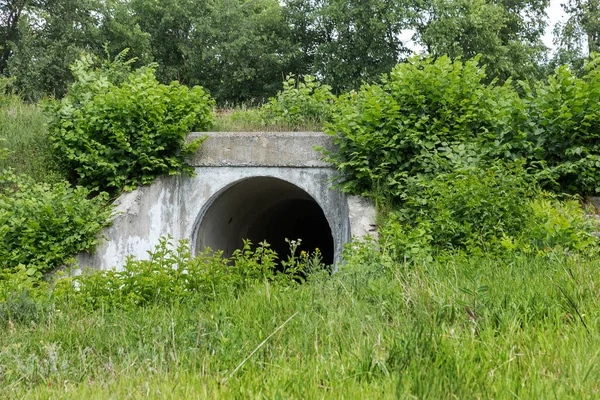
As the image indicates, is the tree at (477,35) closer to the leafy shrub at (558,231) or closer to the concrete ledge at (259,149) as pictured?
the concrete ledge at (259,149)

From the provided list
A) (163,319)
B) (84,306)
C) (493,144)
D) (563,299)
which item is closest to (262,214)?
(493,144)

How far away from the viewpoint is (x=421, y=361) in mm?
2479

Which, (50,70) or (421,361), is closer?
(421,361)

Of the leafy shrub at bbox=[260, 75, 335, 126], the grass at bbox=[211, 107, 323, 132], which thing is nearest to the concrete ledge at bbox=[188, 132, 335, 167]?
the grass at bbox=[211, 107, 323, 132]

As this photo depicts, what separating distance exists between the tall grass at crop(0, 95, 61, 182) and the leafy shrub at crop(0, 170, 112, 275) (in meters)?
0.86

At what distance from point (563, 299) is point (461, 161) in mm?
3595

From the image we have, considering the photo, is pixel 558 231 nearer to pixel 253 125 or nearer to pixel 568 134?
pixel 568 134

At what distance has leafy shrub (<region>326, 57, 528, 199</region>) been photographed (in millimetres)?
7008

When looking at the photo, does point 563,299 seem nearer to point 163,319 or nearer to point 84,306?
A: point 163,319

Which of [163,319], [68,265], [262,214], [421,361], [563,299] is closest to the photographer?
[421,361]

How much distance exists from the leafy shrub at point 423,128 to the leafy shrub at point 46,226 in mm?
3514

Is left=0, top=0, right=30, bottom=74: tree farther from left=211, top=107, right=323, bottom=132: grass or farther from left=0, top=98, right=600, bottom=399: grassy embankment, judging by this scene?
left=0, top=98, right=600, bottom=399: grassy embankment

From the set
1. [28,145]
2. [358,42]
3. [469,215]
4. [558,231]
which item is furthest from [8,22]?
[558,231]

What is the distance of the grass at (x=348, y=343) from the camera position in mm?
2375
